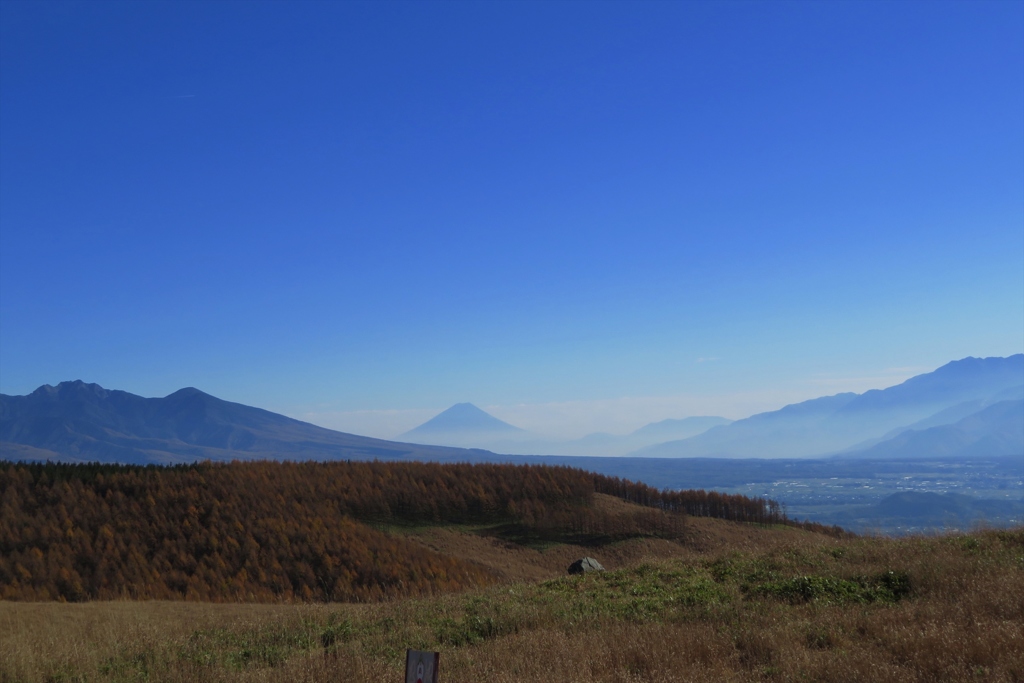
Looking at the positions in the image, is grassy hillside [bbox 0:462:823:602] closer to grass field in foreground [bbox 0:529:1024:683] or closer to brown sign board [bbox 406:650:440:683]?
grass field in foreground [bbox 0:529:1024:683]

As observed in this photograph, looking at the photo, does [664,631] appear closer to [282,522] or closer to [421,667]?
[421,667]

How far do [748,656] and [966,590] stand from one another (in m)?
5.22

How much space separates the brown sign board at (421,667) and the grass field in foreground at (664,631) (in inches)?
120

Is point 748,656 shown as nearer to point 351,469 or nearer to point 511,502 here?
point 511,502

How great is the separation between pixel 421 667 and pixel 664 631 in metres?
6.40

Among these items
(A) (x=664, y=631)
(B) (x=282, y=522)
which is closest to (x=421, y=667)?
(A) (x=664, y=631)

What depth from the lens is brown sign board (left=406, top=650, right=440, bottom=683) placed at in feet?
20.4

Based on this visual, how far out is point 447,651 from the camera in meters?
11.4

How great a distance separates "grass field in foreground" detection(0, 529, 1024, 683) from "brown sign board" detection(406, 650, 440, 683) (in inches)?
120

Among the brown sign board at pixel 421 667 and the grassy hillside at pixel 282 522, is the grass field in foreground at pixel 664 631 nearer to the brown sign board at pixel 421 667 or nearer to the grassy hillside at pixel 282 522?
the brown sign board at pixel 421 667

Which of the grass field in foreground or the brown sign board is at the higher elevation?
the brown sign board

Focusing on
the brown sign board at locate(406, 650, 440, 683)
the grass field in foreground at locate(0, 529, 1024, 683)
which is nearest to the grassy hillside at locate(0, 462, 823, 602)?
the grass field in foreground at locate(0, 529, 1024, 683)

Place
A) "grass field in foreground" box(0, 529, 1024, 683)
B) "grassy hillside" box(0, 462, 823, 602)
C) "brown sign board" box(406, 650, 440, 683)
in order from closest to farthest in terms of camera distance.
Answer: "brown sign board" box(406, 650, 440, 683), "grass field in foreground" box(0, 529, 1024, 683), "grassy hillside" box(0, 462, 823, 602)

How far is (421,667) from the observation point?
6.29m
